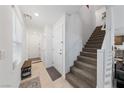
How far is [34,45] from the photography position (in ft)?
19.2

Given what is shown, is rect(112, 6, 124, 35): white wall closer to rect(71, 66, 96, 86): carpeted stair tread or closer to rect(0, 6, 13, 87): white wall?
rect(71, 66, 96, 86): carpeted stair tread

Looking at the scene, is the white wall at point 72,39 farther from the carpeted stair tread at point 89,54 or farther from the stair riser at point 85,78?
the stair riser at point 85,78

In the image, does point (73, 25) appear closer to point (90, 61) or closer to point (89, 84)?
point (90, 61)

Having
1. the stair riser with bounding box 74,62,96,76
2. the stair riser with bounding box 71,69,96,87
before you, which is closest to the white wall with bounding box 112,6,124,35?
the stair riser with bounding box 74,62,96,76

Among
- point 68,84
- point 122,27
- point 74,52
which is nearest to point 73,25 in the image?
point 74,52

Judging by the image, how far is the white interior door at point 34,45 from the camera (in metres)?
5.68

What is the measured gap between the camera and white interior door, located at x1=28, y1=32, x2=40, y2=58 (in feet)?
18.6

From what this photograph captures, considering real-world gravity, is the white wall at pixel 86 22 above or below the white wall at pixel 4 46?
above

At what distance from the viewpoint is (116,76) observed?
2.70 meters

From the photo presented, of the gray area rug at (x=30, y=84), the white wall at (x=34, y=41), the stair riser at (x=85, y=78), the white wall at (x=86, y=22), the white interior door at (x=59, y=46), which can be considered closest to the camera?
the stair riser at (x=85, y=78)

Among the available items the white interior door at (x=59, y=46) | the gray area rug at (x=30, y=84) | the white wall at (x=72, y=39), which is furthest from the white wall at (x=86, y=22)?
the gray area rug at (x=30, y=84)

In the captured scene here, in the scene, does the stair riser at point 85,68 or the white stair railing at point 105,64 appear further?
the stair riser at point 85,68

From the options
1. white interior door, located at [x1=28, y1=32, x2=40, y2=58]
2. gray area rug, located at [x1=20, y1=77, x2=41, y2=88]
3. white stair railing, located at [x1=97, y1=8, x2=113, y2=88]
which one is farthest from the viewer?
white interior door, located at [x1=28, y1=32, x2=40, y2=58]

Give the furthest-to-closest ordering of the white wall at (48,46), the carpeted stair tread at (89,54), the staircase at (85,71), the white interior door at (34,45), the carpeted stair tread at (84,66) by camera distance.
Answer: the white interior door at (34,45)
the white wall at (48,46)
the carpeted stair tread at (89,54)
the carpeted stair tread at (84,66)
the staircase at (85,71)
